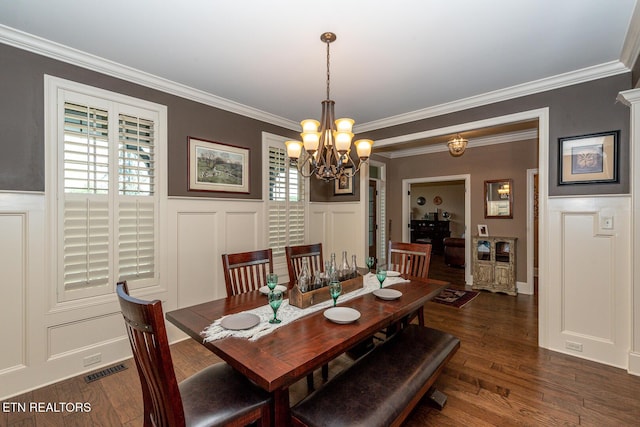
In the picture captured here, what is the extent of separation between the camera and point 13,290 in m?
2.04

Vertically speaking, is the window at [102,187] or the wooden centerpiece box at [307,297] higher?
the window at [102,187]

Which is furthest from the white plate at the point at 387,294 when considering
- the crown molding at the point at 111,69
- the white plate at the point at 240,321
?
the crown molding at the point at 111,69

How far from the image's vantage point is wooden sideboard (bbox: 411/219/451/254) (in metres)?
8.75

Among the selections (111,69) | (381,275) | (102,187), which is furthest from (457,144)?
(102,187)

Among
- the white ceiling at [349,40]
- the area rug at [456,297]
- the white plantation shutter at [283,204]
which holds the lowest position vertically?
the area rug at [456,297]

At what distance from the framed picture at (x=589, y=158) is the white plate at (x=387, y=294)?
205 centimetres

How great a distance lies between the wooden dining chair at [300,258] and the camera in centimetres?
260

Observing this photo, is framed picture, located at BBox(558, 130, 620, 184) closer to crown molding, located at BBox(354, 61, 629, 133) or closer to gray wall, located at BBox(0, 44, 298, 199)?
crown molding, located at BBox(354, 61, 629, 133)

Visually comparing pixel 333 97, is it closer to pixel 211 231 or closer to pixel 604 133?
pixel 211 231

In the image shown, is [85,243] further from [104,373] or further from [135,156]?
[104,373]

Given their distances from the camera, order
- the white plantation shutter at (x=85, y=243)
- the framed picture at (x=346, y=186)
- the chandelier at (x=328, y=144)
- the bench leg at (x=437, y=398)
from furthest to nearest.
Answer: the framed picture at (x=346, y=186)
the white plantation shutter at (x=85, y=243)
the chandelier at (x=328, y=144)
the bench leg at (x=437, y=398)

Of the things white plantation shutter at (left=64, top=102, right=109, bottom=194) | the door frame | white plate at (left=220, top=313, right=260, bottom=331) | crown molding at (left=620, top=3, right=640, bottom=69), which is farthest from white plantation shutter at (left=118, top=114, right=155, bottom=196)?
the door frame

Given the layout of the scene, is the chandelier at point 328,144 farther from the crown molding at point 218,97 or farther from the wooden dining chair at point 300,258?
the crown molding at point 218,97

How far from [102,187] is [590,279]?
4369mm
